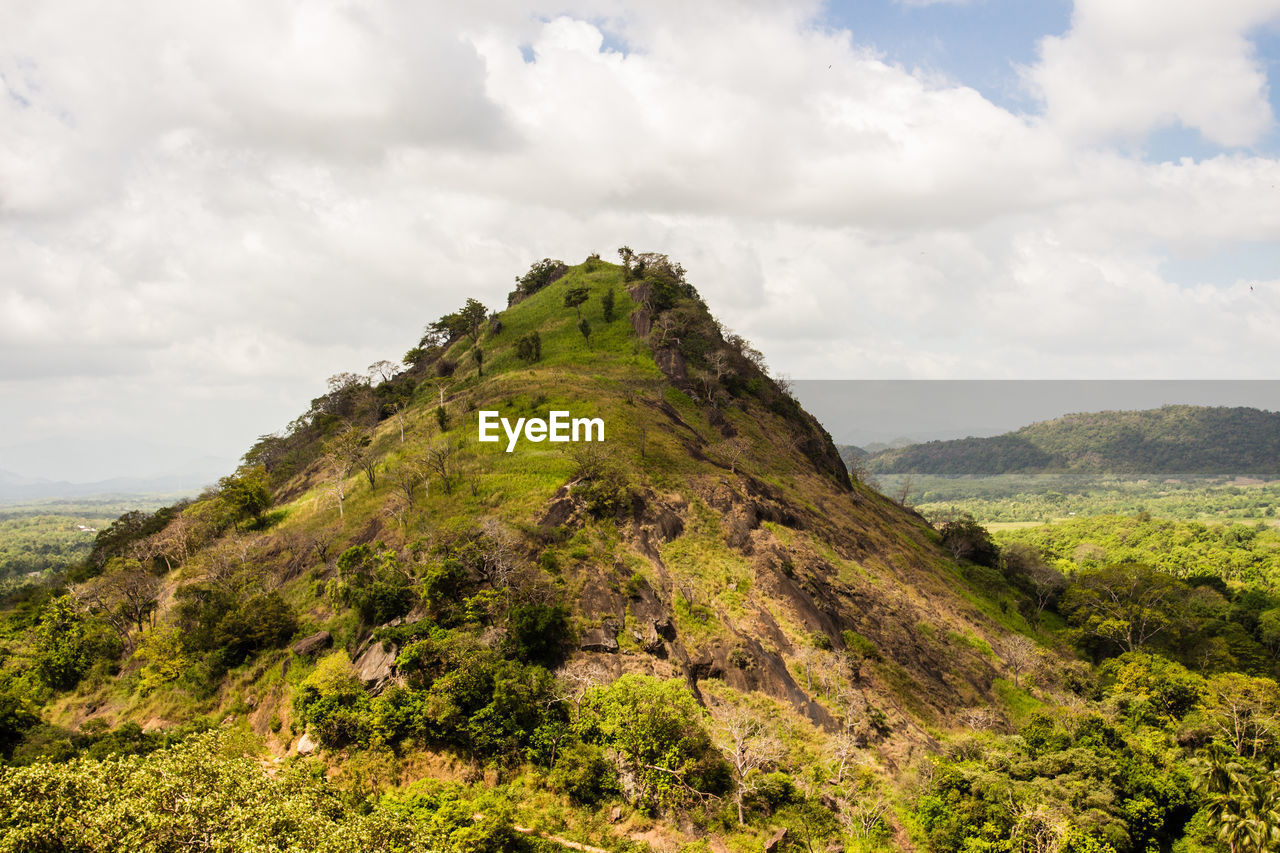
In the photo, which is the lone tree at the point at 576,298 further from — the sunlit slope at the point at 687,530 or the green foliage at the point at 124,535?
the green foliage at the point at 124,535

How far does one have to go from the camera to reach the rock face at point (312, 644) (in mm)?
40938

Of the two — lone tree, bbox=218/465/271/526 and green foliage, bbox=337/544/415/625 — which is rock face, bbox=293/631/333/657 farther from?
lone tree, bbox=218/465/271/526

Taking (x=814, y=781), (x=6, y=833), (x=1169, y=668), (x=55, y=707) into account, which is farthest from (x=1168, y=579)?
(x=55, y=707)

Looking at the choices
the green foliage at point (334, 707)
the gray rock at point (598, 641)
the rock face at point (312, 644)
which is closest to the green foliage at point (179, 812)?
the green foliage at point (334, 707)

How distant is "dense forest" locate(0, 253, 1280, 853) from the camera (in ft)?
99.7

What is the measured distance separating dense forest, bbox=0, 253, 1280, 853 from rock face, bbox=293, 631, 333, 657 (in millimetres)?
185

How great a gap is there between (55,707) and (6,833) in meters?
29.2

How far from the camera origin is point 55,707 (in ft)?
145

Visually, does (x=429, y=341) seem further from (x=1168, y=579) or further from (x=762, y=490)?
(x=1168, y=579)

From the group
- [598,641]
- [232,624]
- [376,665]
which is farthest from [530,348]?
[376,665]

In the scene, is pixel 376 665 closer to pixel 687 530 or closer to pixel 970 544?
pixel 687 530

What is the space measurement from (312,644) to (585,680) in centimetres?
1883

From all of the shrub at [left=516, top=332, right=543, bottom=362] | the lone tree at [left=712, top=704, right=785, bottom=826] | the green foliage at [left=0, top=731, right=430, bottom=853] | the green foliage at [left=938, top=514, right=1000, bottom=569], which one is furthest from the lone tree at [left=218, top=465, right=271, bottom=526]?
the green foliage at [left=938, top=514, right=1000, bottom=569]

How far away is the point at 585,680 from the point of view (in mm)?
37188
